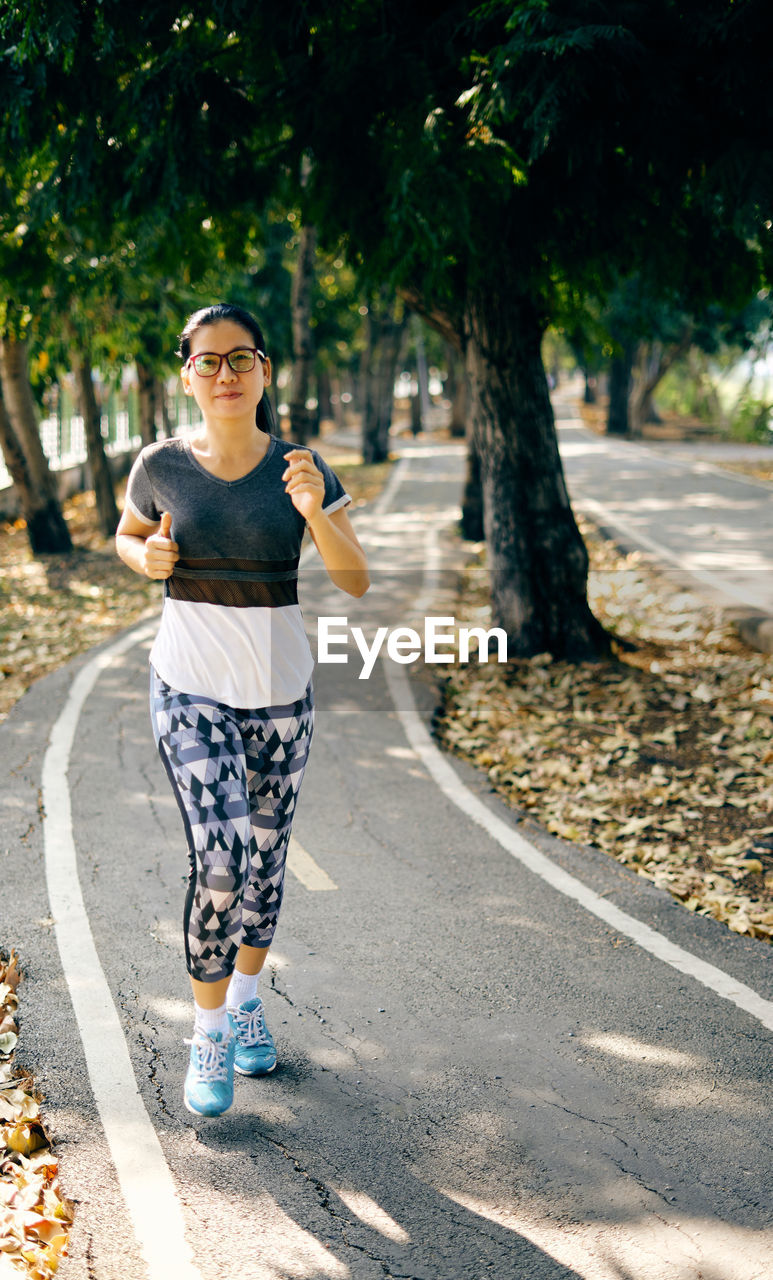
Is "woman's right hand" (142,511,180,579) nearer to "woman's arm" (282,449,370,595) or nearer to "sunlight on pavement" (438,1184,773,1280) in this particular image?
"woman's arm" (282,449,370,595)

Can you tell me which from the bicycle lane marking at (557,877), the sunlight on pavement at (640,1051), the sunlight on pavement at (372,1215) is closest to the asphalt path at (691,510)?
the bicycle lane marking at (557,877)

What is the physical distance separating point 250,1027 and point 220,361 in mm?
2121

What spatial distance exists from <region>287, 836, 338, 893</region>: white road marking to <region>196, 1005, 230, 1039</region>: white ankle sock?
1.92 meters

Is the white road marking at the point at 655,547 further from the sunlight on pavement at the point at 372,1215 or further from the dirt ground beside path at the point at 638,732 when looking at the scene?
the sunlight on pavement at the point at 372,1215

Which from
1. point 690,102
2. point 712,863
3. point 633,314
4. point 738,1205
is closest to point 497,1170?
point 738,1205

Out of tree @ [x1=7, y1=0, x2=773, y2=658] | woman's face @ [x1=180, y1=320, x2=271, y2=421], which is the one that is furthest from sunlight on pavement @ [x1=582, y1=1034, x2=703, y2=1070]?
tree @ [x1=7, y1=0, x2=773, y2=658]

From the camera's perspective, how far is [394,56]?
7.69 meters

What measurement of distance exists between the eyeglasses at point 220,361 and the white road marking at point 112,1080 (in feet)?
7.31

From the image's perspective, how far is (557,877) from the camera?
5.71m

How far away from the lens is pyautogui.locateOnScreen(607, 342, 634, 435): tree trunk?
140 ft

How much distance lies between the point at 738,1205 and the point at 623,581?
1117 centimetres

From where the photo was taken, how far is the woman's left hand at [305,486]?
11.1 ft

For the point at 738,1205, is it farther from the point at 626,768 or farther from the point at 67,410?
the point at 67,410

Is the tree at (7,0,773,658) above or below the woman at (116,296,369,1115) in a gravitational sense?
above
